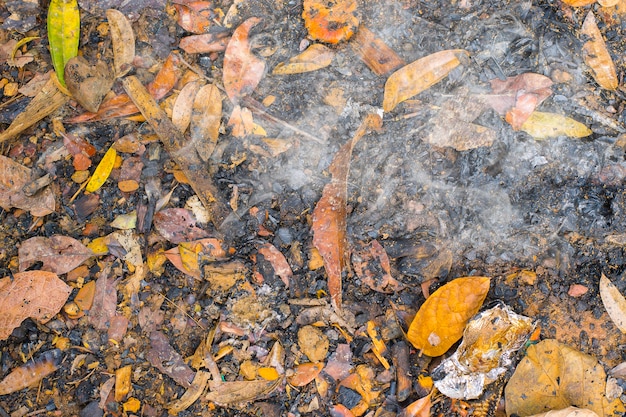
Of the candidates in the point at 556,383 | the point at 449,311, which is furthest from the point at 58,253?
the point at 556,383

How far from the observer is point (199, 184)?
2.31 metres

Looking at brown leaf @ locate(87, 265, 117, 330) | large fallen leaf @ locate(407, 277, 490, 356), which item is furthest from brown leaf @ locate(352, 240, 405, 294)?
brown leaf @ locate(87, 265, 117, 330)

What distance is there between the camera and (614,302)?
2250 millimetres

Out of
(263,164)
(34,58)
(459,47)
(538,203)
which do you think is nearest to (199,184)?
(263,164)

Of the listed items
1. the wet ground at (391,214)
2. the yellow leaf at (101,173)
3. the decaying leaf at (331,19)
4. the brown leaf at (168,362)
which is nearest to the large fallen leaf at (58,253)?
the wet ground at (391,214)

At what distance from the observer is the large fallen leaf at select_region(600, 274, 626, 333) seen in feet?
7.38

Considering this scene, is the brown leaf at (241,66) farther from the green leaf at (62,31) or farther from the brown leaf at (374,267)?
the brown leaf at (374,267)

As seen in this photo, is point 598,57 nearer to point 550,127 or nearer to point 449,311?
point 550,127

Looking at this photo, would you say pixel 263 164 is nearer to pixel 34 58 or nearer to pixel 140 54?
pixel 140 54

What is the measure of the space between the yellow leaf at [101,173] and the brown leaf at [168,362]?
25.8 inches

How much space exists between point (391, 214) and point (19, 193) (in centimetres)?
150

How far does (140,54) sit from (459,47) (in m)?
1.33

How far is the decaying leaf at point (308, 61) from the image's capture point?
2.38 metres

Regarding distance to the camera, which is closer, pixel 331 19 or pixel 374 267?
pixel 374 267
